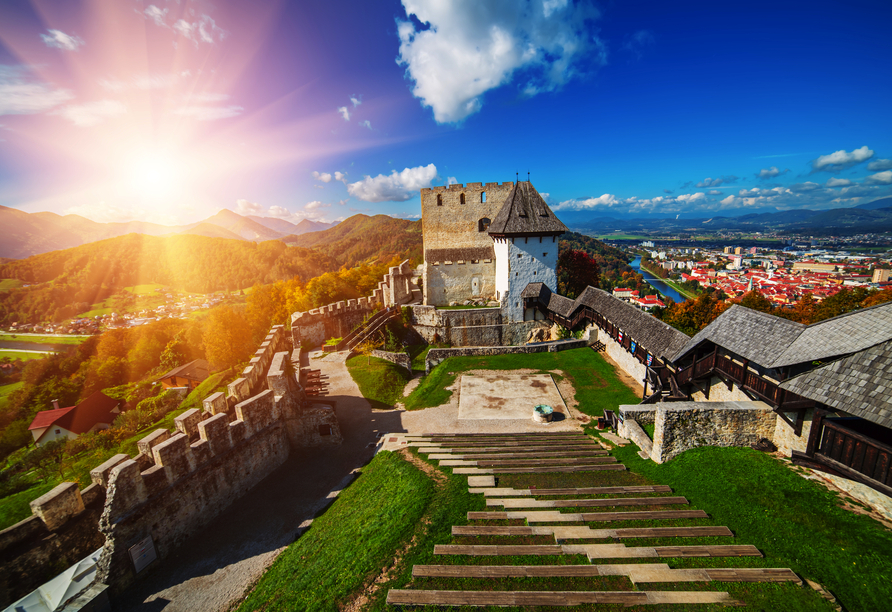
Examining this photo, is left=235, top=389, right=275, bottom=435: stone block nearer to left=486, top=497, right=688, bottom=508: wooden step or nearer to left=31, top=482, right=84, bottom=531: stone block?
left=31, top=482, right=84, bottom=531: stone block

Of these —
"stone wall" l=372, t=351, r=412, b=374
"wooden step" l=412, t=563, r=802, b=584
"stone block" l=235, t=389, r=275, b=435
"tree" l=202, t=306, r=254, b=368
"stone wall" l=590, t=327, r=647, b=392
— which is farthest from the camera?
"tree" l=202, t=306, r=254, b=368

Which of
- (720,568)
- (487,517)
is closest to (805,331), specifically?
(720,568)

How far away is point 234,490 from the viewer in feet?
36.6

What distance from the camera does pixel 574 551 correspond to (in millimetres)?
6332

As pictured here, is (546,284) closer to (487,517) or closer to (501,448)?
(501,448)

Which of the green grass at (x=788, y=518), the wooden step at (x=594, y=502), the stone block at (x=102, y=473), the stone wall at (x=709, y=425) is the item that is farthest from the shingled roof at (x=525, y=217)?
the stone block at (x=102, y=473)

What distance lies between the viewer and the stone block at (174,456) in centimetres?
925

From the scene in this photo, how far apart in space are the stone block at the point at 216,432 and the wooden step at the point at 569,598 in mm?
8320

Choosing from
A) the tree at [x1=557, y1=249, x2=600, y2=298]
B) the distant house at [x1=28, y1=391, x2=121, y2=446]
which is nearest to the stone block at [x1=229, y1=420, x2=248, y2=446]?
the tree at [x1=557, y1=249, x2=600, y2=298]

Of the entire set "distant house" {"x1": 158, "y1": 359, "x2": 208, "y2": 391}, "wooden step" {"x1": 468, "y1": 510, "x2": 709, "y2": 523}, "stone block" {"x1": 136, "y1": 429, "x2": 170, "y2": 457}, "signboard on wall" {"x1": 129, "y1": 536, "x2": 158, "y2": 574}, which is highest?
"stone block" {"x1": 136, "y1": 429, "x2": 170, "y2": 457}

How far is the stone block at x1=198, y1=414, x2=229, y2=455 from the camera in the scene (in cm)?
1034

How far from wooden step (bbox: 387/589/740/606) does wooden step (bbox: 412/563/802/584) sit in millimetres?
285

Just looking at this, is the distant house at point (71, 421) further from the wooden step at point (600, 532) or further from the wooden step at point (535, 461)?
the wooden step at point (600, 532)

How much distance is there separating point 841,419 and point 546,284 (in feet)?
54.6
